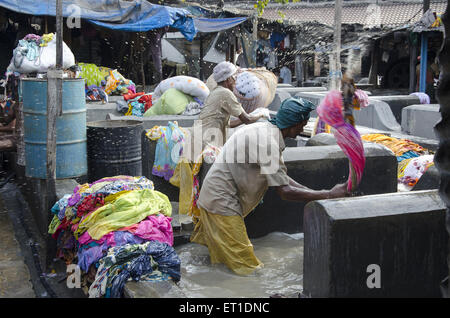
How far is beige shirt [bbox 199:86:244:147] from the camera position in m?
6.06

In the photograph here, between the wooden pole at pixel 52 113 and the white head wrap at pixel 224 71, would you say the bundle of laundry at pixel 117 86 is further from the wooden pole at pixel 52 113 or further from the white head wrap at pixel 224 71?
the wooden pole at pixel 52 113

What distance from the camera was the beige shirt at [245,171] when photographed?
13.6 ft

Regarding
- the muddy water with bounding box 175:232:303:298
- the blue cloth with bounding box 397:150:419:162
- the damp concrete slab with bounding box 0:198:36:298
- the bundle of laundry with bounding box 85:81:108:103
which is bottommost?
the damp concrete slab with bounding box 0:198:36:298

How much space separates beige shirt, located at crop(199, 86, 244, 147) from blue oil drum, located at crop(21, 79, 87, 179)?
1380 millimetres

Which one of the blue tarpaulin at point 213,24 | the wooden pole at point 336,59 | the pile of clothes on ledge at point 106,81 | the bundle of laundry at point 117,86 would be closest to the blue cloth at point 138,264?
the wooden pole at point 336,59

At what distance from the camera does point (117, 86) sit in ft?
44.9

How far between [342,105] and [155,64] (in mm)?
13246

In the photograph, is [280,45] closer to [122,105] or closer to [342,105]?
[122,105]

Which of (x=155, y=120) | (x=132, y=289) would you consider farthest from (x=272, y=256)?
(x=155, y=120)

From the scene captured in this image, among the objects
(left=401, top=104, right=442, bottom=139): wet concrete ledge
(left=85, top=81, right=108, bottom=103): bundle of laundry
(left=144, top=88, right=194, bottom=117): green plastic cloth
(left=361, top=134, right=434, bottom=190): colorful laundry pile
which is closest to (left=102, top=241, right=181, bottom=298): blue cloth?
(left=361, top=134, right=434, bottom=190): colorful laundry pile

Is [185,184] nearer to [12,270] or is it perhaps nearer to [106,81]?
[12,270]

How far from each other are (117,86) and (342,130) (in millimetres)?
10787

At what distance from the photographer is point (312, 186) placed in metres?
5.49

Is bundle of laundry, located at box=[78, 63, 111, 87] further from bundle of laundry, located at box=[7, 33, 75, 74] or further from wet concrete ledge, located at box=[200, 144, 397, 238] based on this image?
wet concrete ledge, located at box=[200, 144, 397, 238]
